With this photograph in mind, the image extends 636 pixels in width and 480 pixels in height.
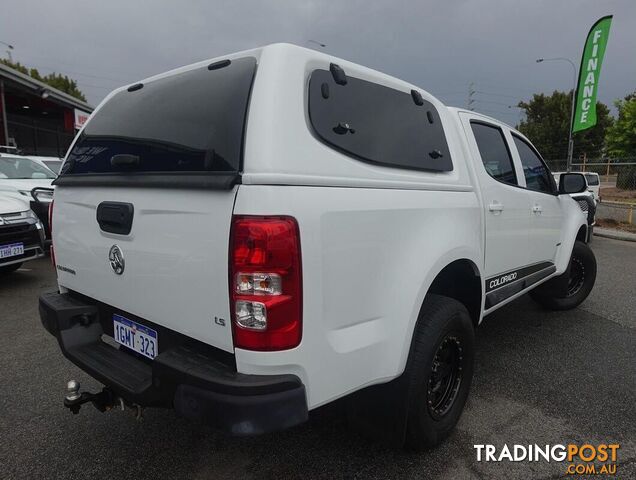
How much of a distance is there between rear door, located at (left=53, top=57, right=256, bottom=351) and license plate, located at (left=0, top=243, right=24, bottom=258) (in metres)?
3.22

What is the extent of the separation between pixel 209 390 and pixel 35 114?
90.2 feet

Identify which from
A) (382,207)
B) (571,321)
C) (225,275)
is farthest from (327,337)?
(571,321)

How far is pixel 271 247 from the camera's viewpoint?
148 cm

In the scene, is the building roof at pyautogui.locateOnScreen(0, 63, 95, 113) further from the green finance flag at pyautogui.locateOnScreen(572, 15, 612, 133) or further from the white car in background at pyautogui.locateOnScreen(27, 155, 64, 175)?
the green finance flag at pyautogui.locateOnScreen(572, 15, 612, 133)

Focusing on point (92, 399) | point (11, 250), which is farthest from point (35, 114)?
point (92, 399)

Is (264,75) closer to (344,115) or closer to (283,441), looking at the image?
(344,115)

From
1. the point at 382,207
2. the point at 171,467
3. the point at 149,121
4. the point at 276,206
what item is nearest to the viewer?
the point at 276,206

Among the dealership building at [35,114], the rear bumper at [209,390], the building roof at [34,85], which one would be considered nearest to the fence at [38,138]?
the dealership building at [35,114]

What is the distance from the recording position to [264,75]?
1669 millimetres

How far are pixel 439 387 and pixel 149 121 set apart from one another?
2.02m

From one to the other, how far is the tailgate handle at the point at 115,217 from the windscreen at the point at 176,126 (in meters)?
0.17

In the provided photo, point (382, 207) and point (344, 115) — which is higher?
point (344, 115)

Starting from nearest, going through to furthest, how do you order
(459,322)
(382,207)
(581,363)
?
(382,207) → (459,322) → (581,363)

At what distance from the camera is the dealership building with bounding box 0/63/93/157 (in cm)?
1591
